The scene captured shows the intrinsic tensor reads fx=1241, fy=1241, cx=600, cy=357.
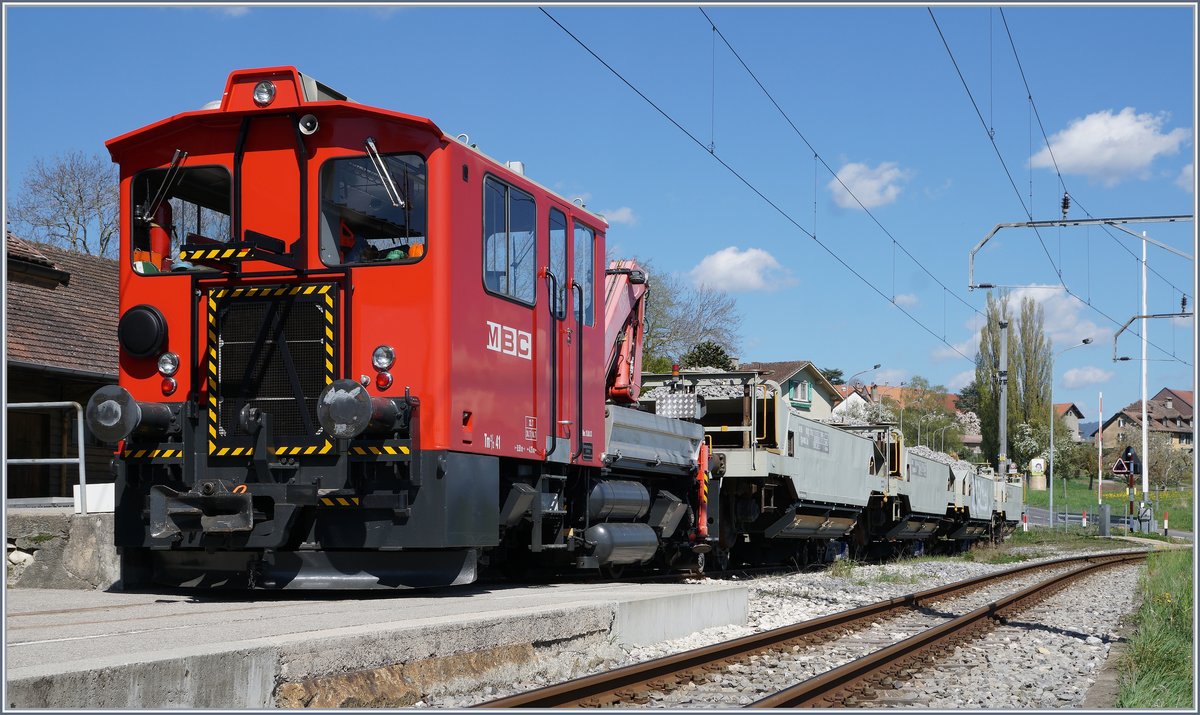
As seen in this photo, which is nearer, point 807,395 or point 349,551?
point 349,551

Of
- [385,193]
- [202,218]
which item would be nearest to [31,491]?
[202,218]

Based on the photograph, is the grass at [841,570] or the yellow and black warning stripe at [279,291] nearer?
the yellow and black warning stripe at [279,291]

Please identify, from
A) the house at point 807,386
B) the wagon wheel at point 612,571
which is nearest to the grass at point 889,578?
the wagon wheel at point 612,571

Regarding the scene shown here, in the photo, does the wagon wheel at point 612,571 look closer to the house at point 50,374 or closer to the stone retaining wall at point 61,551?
the stone retaining wall at point 61,551

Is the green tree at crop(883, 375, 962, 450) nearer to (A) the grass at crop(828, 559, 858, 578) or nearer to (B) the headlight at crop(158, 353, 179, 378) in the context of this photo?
(A) the grass at crop(828, 559, 858, 578)

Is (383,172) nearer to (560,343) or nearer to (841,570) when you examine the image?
(560,343)

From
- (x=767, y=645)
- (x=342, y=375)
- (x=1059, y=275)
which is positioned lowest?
(x=767, y=645)

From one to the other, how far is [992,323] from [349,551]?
257 feet

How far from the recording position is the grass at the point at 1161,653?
7.57 m

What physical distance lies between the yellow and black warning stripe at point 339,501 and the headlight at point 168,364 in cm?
169

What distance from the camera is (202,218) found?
9805 millimetres

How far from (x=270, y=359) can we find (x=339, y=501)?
1249mm

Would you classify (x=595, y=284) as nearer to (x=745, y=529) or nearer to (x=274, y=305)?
(x=274, y=305)

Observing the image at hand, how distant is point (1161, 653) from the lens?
9.63 meters
